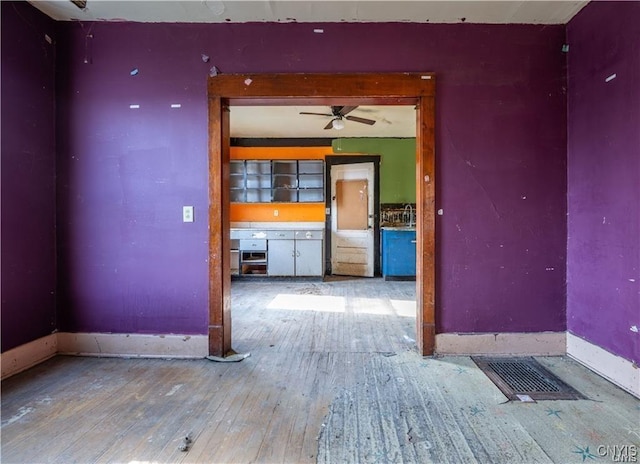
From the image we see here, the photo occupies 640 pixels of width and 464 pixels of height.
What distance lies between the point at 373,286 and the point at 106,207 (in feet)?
13.5

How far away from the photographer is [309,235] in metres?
6.21

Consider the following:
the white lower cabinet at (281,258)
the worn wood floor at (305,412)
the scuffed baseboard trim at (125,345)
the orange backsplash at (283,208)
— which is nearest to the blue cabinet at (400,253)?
the orange backsplash at (283,208)

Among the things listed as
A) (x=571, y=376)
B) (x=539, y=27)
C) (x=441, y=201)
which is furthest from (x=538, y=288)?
(x=539, y=27)

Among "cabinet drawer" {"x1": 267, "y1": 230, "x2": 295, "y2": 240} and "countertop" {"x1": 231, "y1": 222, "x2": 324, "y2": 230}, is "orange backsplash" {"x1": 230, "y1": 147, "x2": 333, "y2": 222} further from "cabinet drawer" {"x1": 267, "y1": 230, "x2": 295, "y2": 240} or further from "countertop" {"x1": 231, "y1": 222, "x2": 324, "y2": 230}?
"cabinet drawer" {"x1": 267, "y1": 230, "x2": 295, "y2": 240}

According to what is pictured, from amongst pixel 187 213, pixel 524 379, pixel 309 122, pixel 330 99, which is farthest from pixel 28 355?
pixel 309 122

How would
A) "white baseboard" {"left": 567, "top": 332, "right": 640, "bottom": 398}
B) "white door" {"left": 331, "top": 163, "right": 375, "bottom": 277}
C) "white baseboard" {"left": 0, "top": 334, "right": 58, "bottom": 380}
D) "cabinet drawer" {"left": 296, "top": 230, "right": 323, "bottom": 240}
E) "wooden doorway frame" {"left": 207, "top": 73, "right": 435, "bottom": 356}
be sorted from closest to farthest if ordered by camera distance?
1. "white baseboard" {"left": 567, "top": 332, "right": 640, "bottom": 398}
2. "white baseboard" {"left": 0, "top": 334, "right": 58, "bottom": 380}
3. "wooden doorway frame" {"left": 207, "top": 73, "right": 435, "bottom": 356}
4. "cabinet drawer" {"left": 296, "top": 230, "right": 323, "bottom": 240}
5. "white door" {"left": 331, "top": 163, "right": 375, "bottom": 277}

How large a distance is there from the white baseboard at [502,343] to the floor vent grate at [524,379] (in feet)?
0.26

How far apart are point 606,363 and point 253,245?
5.03 meters

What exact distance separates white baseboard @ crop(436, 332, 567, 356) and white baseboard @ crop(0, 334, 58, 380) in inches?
124

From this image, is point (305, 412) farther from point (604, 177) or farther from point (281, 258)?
point (281, 258)

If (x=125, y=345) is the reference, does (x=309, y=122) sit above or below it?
above

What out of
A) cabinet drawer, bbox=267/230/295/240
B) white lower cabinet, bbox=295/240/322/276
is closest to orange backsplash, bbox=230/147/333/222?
cabinet drawer, bbox=267/230/295/240

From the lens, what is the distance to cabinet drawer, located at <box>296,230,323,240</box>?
6.21 m

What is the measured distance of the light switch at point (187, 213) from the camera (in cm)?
287
